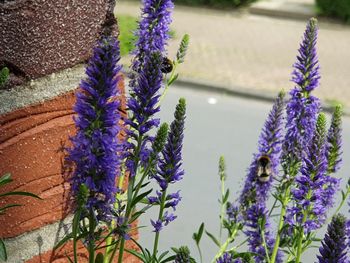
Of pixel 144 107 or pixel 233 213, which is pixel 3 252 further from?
pixel 233 213

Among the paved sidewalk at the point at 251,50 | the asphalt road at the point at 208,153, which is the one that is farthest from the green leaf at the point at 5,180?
the paved sidewalk at the point at 251,50

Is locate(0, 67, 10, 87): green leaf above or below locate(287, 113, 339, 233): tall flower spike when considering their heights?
above

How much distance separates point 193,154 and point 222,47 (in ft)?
14.7

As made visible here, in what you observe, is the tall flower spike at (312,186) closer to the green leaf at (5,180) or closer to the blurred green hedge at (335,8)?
the green leaf at (5,180)

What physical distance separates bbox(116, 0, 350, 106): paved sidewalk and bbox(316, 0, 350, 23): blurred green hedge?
287 millimetres

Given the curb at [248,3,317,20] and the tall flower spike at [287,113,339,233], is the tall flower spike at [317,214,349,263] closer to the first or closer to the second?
the tall flower spike at [287,113,339,233]

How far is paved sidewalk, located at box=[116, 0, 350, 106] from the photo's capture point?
9.97 metres

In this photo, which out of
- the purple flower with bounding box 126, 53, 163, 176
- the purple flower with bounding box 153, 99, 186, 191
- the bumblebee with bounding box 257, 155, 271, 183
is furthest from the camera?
the bumblebee with bounding box 257, 155, 271, 183

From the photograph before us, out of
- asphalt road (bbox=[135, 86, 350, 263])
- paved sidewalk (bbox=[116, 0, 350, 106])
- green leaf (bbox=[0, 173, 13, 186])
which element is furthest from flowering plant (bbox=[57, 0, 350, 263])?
paved sidewalk (bbox=[116, 0, 350, 106])

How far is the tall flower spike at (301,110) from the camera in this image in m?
2.20

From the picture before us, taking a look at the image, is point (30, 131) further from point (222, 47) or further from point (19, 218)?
point (222, 47)

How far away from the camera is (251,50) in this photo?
1166cm

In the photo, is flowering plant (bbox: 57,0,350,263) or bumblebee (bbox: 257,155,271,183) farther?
bumblebee (bbox: 257,155,271,183)

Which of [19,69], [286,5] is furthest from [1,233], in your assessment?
[286,5]
